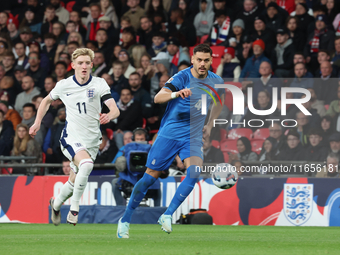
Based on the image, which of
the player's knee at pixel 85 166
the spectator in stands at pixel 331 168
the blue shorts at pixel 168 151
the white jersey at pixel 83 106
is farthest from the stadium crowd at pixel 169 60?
the player's knee at pixel 85 166

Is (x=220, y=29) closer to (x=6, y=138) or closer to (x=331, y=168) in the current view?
(x=331, y=168)

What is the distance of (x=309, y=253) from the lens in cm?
535

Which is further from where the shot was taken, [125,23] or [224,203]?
[125,23]

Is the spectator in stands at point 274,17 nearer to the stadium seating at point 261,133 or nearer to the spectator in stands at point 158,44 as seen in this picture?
the spectator in stands at point 158,44

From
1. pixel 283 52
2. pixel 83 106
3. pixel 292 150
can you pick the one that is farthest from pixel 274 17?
pixel 83 106

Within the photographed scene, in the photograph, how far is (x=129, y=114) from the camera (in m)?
13.1

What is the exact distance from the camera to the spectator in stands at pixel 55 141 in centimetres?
1318

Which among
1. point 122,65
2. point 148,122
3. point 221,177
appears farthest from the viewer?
point 122,65

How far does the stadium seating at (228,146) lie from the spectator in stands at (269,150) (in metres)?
0.59

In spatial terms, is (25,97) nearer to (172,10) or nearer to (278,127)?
(172,10)

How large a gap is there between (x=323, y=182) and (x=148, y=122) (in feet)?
14.5

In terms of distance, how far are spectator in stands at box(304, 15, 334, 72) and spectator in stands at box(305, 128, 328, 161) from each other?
103 inches

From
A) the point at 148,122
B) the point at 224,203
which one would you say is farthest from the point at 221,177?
the point at 148,122

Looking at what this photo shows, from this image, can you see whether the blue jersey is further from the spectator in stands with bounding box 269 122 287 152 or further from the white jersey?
the spectator in stands with bounding box 269 122 287 152
